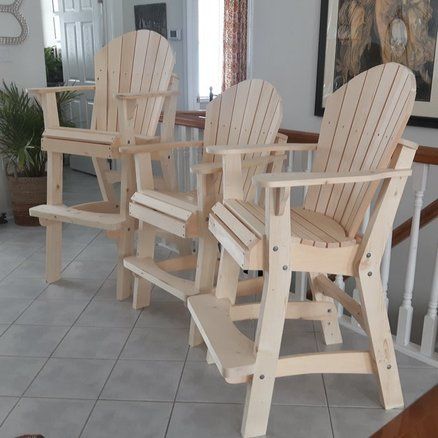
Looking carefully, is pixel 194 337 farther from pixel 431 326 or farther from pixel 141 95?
pixel 141 95

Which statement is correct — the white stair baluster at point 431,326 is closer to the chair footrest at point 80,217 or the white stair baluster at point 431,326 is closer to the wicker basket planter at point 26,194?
the chair footrest at point 80,217

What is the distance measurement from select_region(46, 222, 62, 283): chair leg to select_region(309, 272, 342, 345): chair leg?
4.63 ft

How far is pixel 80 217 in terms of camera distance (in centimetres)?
262

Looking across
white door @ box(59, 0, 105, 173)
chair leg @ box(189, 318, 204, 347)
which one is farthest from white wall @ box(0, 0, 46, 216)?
chair leg @ box(189, 318, 204, 347)

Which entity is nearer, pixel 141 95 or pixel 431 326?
pixel 431 326

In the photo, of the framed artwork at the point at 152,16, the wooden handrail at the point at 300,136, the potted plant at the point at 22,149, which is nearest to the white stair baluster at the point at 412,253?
the wooden handrail at the point at 300,136

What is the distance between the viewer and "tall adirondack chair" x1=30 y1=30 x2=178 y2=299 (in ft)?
8.32

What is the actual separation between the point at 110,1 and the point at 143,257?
139 inches

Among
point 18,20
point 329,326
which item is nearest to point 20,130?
point 18,20

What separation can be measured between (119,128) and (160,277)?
2.46 ft

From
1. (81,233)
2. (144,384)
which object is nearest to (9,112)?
(81,233)

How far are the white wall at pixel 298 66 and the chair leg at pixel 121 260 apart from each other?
1.90 metres

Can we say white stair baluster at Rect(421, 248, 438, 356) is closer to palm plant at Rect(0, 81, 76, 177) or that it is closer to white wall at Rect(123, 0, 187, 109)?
palm plant at Rect(0, 81, 76, 177)

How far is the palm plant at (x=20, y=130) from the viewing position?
3723 mm
